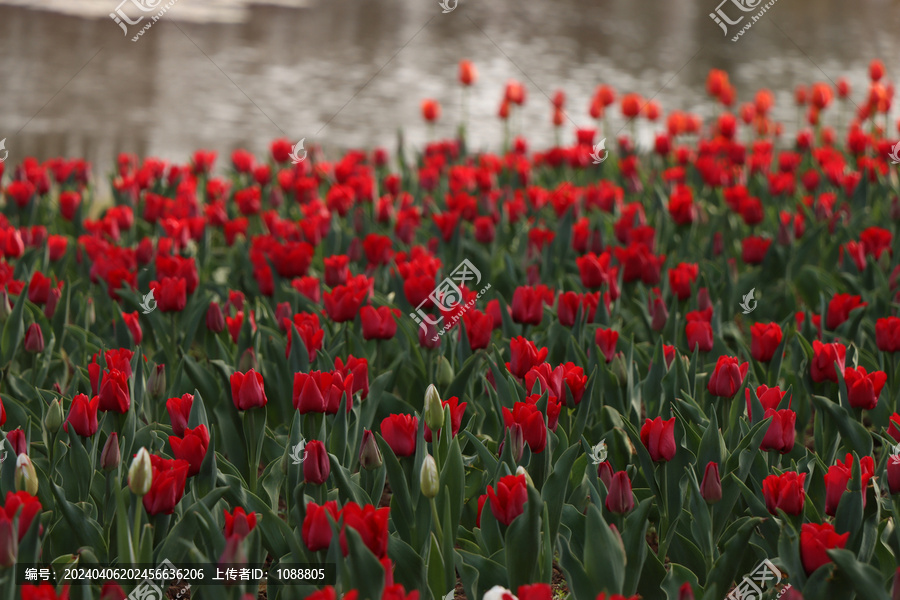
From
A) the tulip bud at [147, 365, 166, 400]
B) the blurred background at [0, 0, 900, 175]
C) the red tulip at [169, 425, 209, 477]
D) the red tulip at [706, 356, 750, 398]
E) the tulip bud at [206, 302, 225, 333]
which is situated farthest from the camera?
the blurred background at [0, 0, 900, 175]

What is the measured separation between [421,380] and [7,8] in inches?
494

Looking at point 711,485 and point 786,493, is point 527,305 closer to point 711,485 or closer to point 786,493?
point 711,485

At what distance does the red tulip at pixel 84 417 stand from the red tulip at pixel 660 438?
110 centimetres

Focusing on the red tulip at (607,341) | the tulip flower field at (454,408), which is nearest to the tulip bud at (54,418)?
the tulip flower field at (454,408)

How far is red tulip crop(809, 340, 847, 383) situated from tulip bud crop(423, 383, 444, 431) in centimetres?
94

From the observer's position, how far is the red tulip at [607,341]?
2354 mm

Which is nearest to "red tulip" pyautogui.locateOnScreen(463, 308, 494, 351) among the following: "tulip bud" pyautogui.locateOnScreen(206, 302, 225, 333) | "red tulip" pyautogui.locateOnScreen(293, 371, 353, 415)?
"red tulip" pyautogui.locateOnScreen(293, 371, 353, 415)

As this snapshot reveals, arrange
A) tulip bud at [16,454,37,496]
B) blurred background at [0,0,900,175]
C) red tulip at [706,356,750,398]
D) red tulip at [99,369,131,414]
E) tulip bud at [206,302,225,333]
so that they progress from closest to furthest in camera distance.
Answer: tulip bud at [16,454,37,496] < red tulip at [99,369,131,414] < red tulip at [706,356,750,398] < tulip bud at [206,302,225,333] < blurred background at [0,0,900,175]

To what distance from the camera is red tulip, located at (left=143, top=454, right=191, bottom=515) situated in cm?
159

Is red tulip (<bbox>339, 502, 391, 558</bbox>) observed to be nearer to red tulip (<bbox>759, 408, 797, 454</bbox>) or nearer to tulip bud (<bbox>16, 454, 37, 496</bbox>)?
tulip bud (<bbox>16, 454, 37, 496</bbox>)

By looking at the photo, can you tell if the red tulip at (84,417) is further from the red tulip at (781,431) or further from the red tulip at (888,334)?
the red tulip at (888,334)

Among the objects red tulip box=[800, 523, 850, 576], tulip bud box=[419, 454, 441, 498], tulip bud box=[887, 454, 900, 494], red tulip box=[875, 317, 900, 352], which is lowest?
red tulip box=[800, 523, 850, 576]

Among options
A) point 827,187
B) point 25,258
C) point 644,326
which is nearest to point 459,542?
point 644,326

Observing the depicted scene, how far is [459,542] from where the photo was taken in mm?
2021
